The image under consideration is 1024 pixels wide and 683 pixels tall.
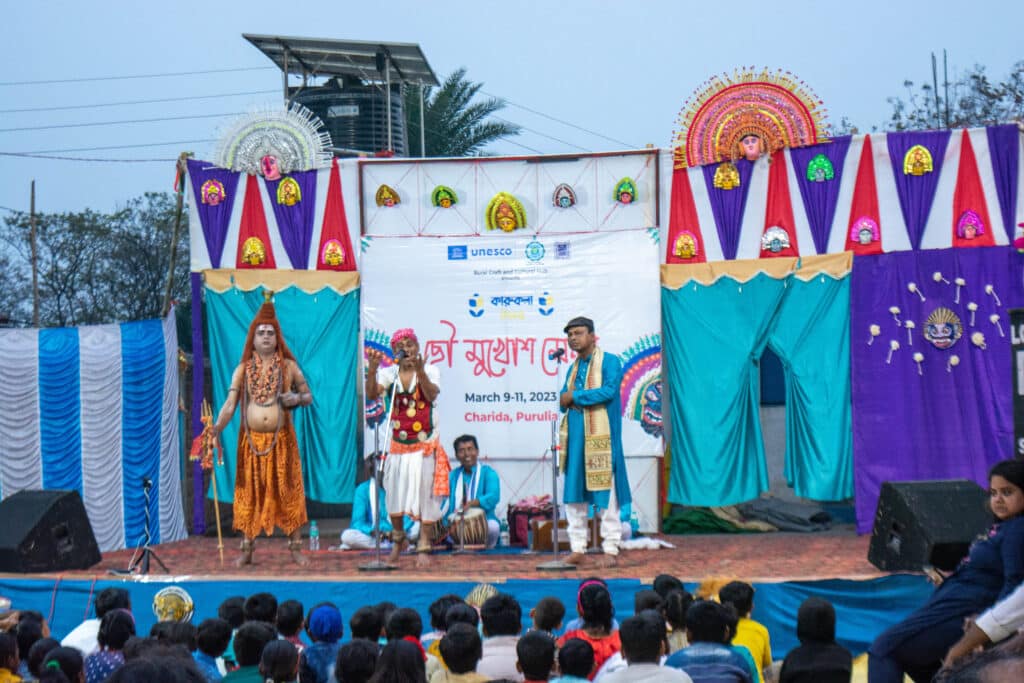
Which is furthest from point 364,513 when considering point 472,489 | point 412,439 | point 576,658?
point 576,658

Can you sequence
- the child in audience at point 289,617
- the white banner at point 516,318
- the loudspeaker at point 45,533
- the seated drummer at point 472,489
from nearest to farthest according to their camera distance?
the child in audience at point 289,617 → the loudspeaker at point 45,533 → the seated drummer at point 472,489 → the white banner at point 516,318

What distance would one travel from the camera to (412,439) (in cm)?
907

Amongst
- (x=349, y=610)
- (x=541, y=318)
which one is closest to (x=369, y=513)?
(x=541, y=318)

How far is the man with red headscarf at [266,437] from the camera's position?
9062mm

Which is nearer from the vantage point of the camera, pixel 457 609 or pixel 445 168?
pixel 457 609

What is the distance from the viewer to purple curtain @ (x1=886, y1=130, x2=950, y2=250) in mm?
10625

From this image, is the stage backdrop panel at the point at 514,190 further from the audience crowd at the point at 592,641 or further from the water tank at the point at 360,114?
the audience crowd at the point at 592,641

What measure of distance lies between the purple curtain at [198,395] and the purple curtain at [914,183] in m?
5.94

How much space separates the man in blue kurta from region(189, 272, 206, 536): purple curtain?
3.80 metres

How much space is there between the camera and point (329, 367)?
11.3 meters

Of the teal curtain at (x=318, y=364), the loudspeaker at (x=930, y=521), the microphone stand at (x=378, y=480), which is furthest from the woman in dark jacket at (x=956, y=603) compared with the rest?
the teal curtain at (x=318, y=364)

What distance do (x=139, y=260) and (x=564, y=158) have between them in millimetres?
15527

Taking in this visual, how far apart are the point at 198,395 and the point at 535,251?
10.4 ft

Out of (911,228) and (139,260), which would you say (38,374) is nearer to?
(911,228)
